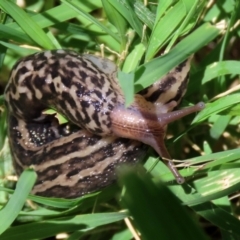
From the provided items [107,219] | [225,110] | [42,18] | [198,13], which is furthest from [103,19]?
[107,219]

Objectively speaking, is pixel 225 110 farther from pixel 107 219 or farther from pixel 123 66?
pixel 107 219

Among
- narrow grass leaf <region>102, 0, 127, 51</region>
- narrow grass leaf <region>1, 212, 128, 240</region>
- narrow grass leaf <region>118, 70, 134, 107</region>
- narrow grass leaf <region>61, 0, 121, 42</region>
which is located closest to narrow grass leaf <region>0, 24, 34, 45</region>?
narrow grass leaf <region>61, 0, 121, 42</region>

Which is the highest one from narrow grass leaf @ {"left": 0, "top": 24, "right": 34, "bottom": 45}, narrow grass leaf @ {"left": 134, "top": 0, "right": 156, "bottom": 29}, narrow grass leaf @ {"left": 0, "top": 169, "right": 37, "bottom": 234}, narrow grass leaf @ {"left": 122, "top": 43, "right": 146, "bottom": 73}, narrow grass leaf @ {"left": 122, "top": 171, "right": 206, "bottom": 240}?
narrow grass leaf @ {"left": 0, "top": 24, "right": 34, "bottom": 45}

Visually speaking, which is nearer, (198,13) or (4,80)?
(198,13)

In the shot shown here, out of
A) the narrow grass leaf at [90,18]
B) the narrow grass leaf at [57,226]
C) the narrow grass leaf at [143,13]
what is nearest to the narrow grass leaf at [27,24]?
the narrow grass leaf at [90,18]

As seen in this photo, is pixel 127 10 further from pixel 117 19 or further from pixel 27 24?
pixel 27 24

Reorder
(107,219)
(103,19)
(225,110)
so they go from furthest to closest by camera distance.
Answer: (103,19), (225,110), (107,219)

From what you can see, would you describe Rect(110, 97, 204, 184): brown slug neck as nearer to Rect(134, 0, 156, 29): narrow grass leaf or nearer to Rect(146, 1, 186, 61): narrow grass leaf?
Rect(146, 1, 186, 61): narrow grass leaf
